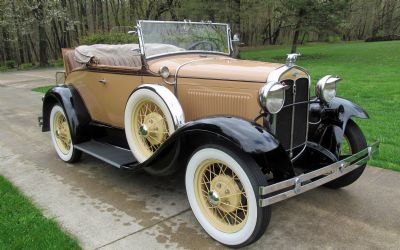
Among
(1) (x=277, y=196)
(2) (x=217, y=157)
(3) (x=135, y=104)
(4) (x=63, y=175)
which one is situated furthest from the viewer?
(4) (x=63, y=175)

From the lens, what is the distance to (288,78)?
128 inches

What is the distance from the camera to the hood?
3.24m

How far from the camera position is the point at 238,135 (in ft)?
8.91

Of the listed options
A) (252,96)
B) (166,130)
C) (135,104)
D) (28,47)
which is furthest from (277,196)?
(28,47)

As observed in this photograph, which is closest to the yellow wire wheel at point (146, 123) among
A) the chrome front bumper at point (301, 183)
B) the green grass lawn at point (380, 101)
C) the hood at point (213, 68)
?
the hood at point (213, 68)

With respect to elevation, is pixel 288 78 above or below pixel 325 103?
above

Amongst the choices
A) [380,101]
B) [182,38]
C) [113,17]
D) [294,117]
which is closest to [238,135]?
[294,117]

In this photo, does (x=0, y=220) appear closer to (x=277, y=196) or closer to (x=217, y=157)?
(x=217, y=157)

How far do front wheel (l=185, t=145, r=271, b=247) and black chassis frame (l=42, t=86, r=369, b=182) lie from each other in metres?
0.12

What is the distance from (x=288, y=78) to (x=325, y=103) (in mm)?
772

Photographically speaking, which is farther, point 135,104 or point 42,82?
point 42,82

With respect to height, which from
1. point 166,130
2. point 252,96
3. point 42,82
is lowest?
point 42,82

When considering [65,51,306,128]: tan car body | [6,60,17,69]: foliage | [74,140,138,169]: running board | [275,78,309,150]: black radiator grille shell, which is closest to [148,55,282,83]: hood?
[65,51,306,128]: tan car body

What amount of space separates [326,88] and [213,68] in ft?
3.73
